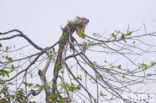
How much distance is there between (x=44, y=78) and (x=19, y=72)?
417mm

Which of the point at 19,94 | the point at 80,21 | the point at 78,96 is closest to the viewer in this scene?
the point at 78,96

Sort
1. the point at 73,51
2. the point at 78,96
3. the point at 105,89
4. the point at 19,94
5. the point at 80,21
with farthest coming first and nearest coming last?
the point at 80,21
the point at 73,51
the point at 19,94
the point at 105,89
the point at 78,96

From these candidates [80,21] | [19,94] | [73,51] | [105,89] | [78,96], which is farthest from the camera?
[80,21]

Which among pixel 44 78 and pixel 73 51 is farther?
pixel 73 51

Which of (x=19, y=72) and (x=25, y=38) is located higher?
(x=25, y=38)

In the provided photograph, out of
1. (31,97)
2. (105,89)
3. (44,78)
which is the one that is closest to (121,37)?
(105,89)

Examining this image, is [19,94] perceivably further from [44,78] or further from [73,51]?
[73,51]

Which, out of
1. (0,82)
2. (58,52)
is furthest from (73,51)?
(0,82)

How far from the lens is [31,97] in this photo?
3748mm

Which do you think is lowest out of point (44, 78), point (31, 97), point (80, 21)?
point (31, 97)

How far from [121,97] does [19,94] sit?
148 centimetres

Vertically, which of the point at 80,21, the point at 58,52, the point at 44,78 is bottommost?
the point at 44,78

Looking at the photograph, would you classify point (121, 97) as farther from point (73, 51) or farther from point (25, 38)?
point (25, 38)

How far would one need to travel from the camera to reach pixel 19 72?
4.02m
